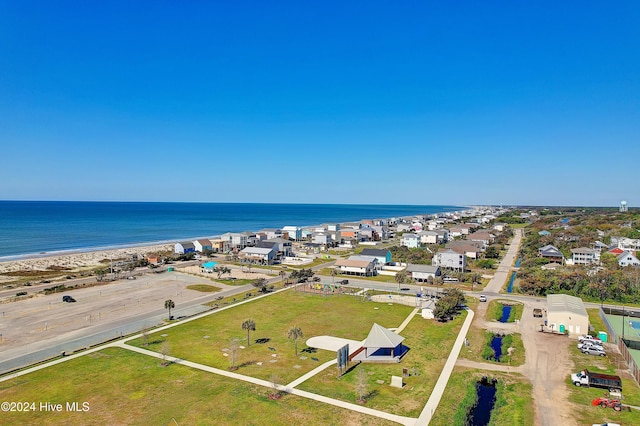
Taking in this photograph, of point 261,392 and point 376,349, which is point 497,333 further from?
point 261,392

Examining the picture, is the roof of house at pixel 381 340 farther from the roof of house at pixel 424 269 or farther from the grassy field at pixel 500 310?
the roof of house at pixel 424 269

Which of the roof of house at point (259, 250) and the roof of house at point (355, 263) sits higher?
the roof of house at point (259, 250)

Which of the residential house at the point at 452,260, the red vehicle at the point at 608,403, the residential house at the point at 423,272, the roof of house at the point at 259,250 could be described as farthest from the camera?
the roof of house at the point at 259,250

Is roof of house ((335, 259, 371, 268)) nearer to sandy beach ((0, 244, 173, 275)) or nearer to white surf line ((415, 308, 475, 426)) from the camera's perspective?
white surf line ((415, 308, 475, 426))

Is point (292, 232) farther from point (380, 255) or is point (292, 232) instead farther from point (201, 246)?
point (380, 255)

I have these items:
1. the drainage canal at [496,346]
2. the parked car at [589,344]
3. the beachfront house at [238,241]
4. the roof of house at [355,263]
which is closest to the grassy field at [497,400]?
the drainage canal at [496,346]

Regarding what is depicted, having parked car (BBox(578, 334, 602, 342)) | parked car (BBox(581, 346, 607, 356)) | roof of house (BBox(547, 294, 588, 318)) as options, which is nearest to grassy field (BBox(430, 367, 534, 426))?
parked car (BBox(581, 346, 607, 356))

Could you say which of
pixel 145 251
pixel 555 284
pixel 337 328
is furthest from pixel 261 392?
pixel 145 251

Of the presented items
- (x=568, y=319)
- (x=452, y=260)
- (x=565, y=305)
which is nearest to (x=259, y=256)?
(x=452, y=260)
